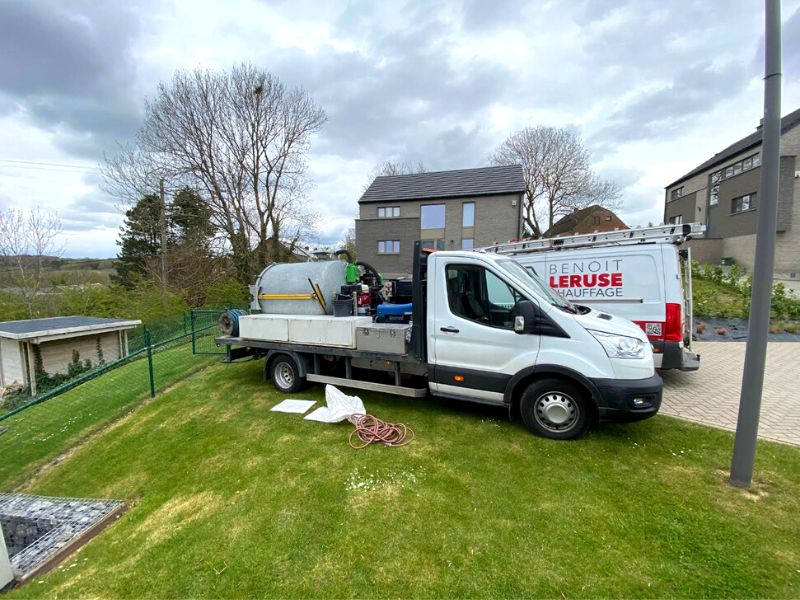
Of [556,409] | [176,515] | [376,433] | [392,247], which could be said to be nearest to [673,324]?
[556,409]

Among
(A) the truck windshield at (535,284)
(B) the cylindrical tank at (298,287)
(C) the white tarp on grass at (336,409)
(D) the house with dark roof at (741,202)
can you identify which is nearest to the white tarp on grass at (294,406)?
(C) the white tarp on grass at (336,409)

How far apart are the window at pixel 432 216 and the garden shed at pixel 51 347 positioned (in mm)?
18531

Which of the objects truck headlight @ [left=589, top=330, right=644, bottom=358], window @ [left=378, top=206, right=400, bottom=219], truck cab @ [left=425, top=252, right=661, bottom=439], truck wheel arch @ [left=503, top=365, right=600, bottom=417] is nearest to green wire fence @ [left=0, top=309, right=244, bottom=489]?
truck cab @ [left=425, top=252, right=661, bottom=439]

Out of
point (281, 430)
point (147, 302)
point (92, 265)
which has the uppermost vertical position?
point (92, 265)

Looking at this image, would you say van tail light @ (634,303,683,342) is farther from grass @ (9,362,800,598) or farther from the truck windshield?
the truck windshield

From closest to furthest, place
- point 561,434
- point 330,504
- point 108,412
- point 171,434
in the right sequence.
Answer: point 330,504 → point 561,434 → point 171,434 → point 108,412

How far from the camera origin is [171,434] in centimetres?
493

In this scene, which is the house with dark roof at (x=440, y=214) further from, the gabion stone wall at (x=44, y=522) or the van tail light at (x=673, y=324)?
the gabion stone wall at (x=44, y=522)

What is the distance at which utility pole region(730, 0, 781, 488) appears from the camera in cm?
278

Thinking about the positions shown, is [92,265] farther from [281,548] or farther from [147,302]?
[281,548]

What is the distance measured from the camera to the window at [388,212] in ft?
85.1

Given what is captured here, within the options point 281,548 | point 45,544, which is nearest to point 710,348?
point 281,548

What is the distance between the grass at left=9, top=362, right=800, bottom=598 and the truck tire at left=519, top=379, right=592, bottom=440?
16 cm

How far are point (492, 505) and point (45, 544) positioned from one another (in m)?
4.09
